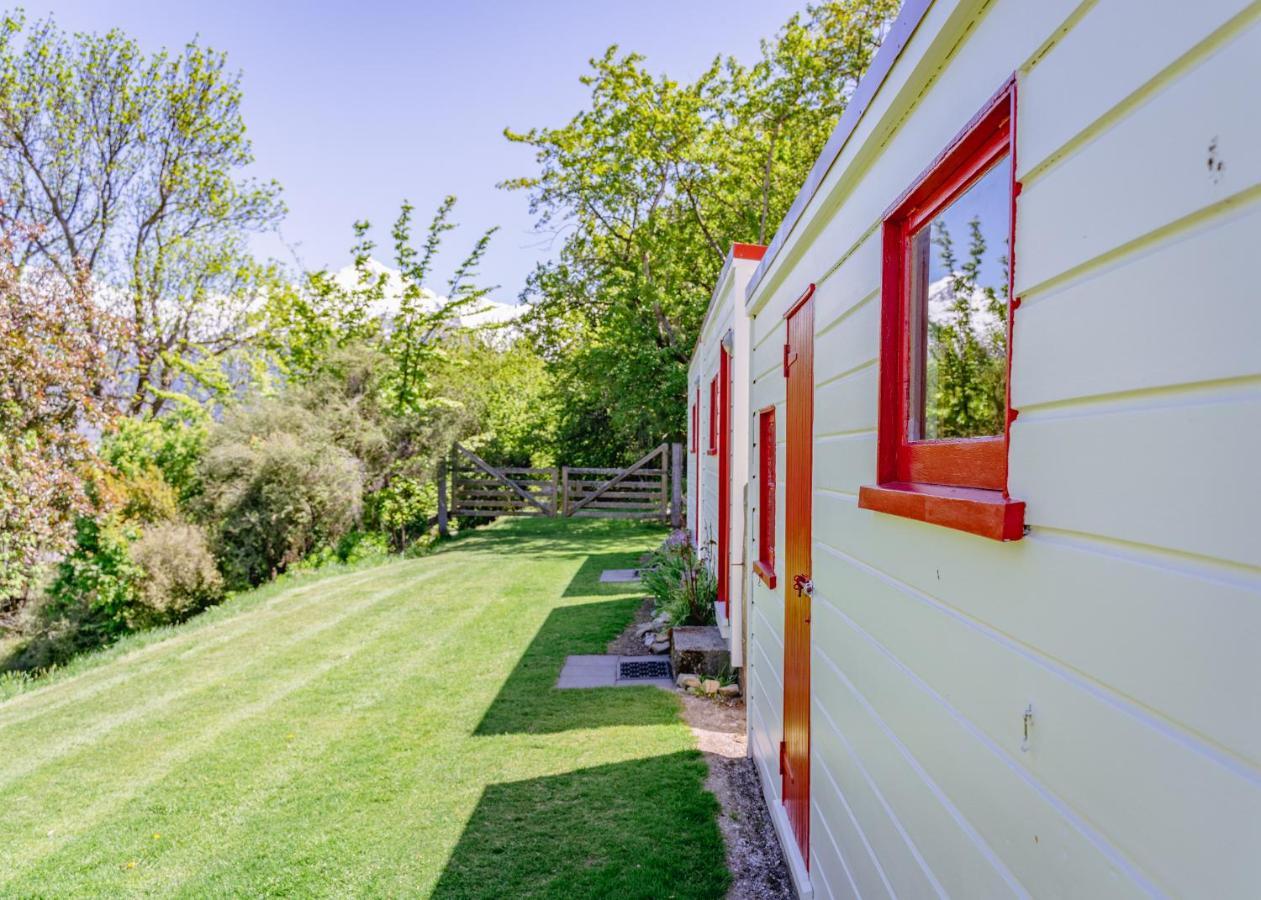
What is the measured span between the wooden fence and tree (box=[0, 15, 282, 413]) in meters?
5.91

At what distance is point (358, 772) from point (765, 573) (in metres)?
2.75

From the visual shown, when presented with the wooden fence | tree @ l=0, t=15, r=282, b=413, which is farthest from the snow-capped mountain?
the wooden fence

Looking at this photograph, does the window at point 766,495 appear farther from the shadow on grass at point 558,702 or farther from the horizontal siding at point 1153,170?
the horizontal siding at point 1153,170

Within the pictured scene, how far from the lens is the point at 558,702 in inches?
220

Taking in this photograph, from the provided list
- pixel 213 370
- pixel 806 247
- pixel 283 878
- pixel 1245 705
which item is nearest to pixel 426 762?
pixel 283 878

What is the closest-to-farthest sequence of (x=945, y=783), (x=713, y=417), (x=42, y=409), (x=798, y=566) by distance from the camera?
(x=945, y=783) < (x=798, y=566) < (x=713, y=417) < (x=42, y=409)

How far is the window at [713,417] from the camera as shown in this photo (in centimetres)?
706

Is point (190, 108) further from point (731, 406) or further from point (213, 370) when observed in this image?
point (731, 406)

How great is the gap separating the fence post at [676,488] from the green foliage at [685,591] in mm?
6886

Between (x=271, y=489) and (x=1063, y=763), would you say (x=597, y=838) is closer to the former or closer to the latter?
(x=1063, y=763)

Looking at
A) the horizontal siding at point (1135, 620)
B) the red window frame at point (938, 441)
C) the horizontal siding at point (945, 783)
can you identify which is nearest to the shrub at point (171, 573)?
the horizontal siding at point (945, 783)

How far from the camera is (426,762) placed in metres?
4.66

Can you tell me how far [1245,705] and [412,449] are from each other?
47.6 feet

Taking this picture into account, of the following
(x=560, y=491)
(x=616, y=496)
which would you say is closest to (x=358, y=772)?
(x=616, y=496)
